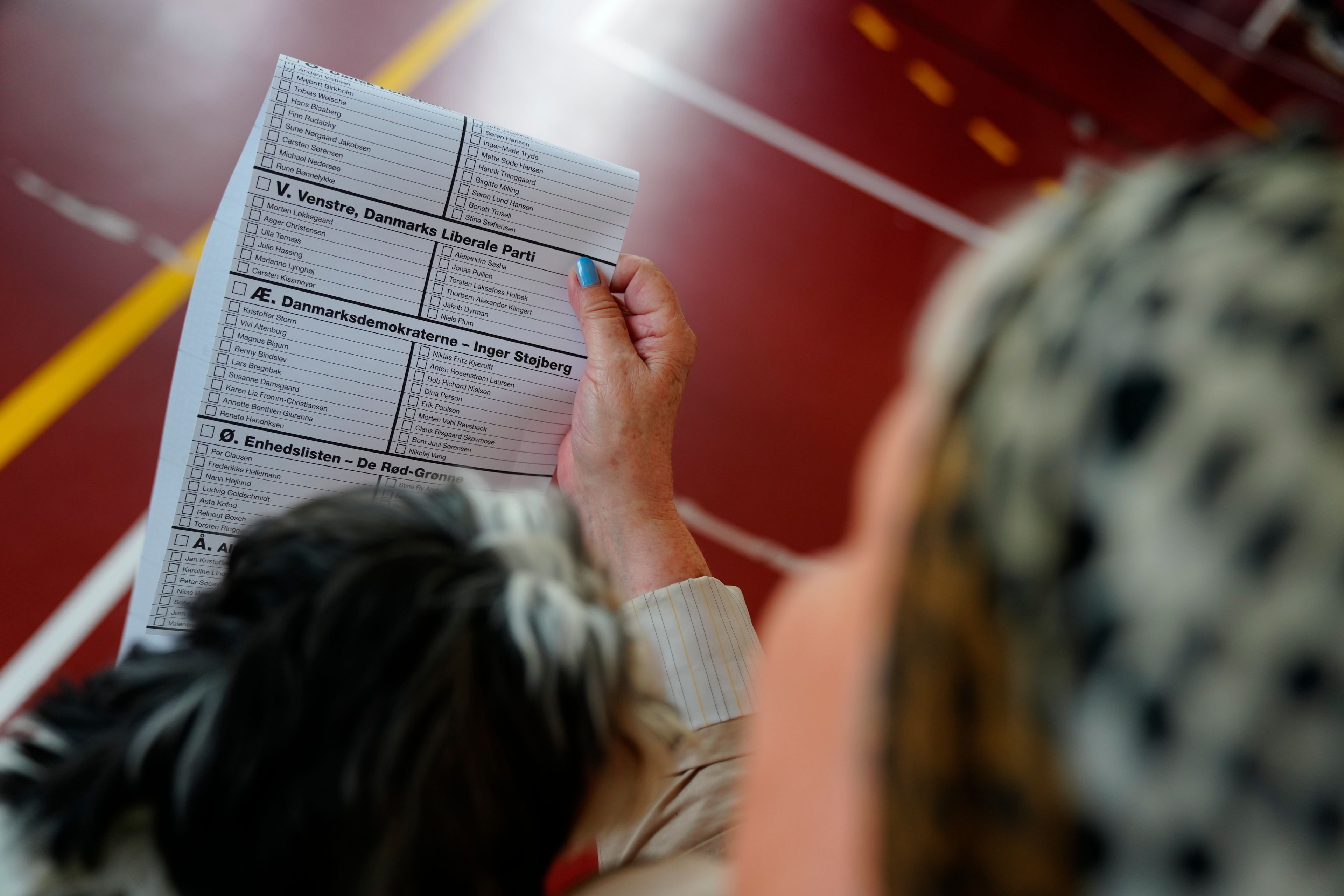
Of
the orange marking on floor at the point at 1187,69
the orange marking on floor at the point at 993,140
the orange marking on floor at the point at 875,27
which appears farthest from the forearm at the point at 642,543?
the orange marking on floor at the point at 1187,69

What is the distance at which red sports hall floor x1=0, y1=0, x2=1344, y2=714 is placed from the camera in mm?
1502

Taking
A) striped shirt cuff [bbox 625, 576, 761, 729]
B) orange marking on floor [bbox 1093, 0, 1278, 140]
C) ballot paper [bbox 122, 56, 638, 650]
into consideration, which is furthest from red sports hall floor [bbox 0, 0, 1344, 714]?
striped shirt cuff [bbox 625, 576, 761, 729]

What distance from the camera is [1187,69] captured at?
3.58 meters

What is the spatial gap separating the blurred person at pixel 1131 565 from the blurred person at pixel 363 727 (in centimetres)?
27

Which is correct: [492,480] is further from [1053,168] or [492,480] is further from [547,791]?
[1053,168]

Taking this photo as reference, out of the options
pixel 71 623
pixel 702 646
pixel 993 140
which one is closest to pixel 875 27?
pixel 993 140

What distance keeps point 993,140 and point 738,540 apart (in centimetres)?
182

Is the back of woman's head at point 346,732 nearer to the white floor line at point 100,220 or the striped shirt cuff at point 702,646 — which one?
the striped shirt cuff at point 702,646

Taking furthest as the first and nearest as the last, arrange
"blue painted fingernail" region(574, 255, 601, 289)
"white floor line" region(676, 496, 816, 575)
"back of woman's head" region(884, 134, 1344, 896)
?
"white floor line" region(676, 496, 816, 575)
"blue painted fingernail" region(574, 255, 601, 289)
"back of woman's head" region(884, 134, 1344, 896)

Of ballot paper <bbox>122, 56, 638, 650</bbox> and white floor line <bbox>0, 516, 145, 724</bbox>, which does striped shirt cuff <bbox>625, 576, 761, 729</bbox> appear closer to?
ballot paper <bbox>122, 56, 638, 650</bbox>

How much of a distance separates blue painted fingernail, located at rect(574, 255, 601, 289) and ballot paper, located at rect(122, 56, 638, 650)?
0.04ft

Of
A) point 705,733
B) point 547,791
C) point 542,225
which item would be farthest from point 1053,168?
point 547,791

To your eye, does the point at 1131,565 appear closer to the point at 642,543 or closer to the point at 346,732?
the point at 346,732

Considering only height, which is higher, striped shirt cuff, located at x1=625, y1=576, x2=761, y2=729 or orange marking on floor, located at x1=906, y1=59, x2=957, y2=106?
orange marking on floor, located at x1=906, y1=59, x2=957, y2=106
